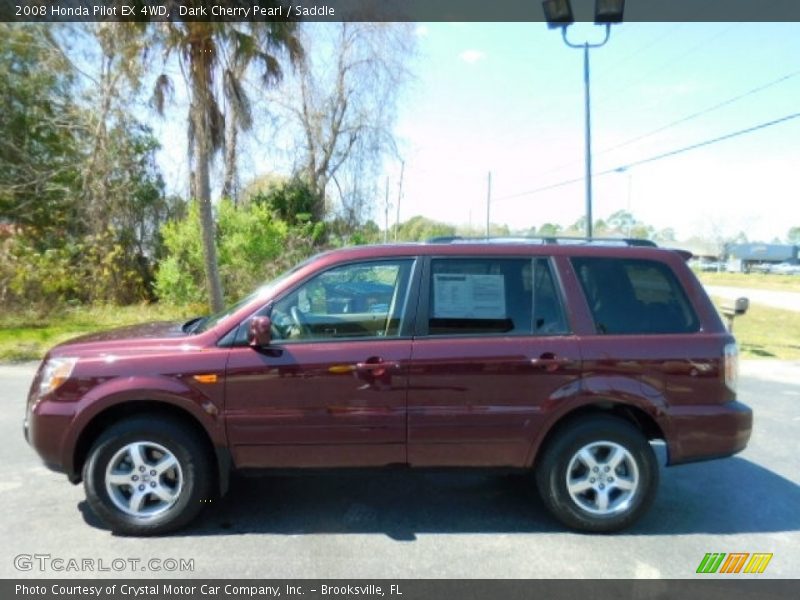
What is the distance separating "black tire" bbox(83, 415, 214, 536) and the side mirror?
73 centimetres

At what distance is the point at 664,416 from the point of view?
341 cm

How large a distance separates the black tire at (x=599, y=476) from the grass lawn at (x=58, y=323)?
9.23 metres

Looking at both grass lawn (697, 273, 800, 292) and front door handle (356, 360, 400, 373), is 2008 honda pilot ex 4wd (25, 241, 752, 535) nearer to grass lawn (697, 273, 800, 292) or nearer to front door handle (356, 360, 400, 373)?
front door handle (356, 360, 400, 373)

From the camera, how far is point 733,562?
10.1 feet

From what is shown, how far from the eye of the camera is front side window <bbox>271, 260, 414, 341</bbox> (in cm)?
341

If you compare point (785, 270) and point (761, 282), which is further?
point (785, 270)

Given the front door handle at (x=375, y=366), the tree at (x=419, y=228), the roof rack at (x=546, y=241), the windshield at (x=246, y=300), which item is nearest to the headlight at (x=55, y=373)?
the windshield at (x=246, y=300)

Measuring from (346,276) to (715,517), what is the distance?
9.90 ft

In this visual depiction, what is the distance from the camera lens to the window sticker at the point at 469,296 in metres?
3.46

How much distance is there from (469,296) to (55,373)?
2662 millimetres

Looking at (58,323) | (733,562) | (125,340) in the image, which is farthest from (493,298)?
(58,323)

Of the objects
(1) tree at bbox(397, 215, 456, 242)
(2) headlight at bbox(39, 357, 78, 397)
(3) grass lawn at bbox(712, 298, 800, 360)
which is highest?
(1) tree at bbox(397, 215, 456, 242)

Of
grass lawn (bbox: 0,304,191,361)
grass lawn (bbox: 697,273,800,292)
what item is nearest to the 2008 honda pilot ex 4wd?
grass lawn (bbox: 0,304,191,361)

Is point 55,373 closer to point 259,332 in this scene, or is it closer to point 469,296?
point 259,332
